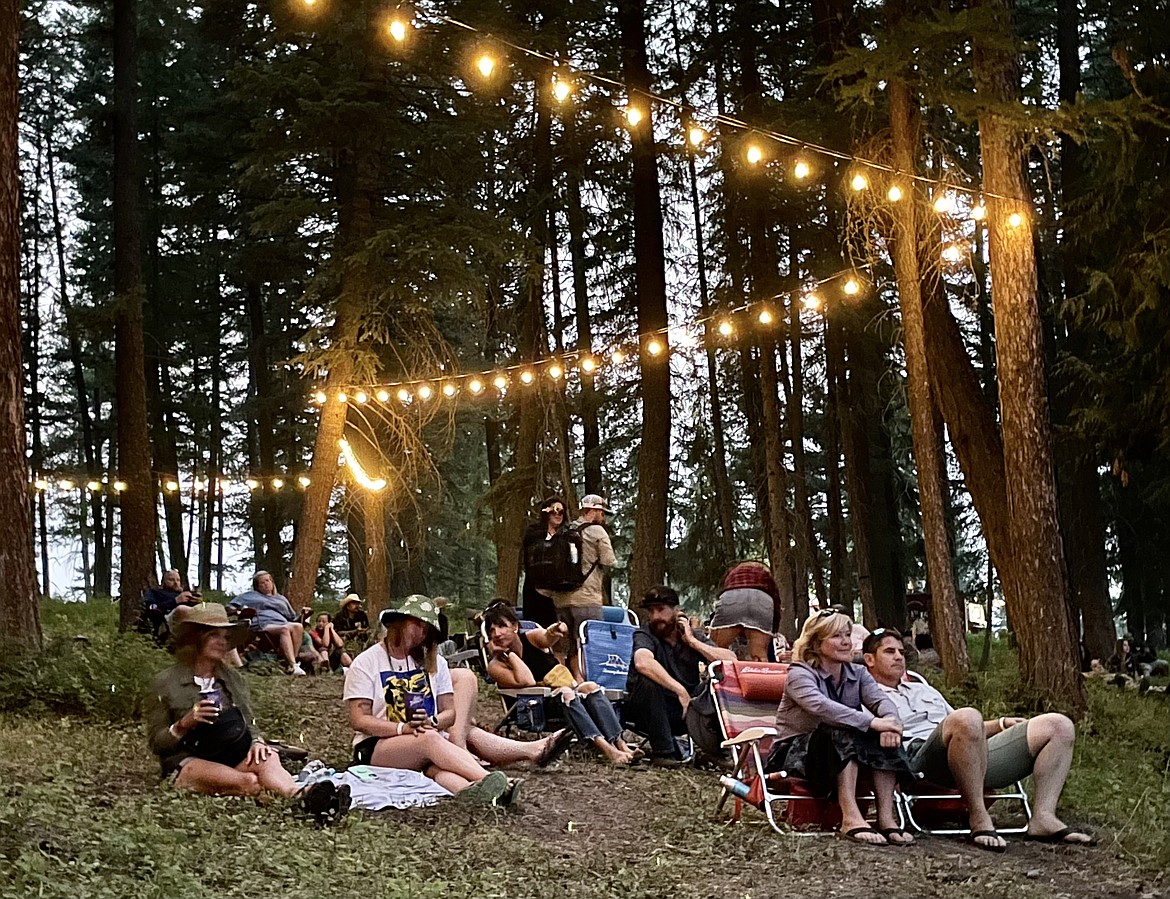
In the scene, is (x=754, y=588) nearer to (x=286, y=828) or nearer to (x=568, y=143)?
(x=286, y=828)

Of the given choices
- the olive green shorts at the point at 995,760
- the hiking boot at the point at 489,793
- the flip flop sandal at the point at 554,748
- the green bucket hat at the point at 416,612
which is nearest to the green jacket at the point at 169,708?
the green bucket hat at the point at 416,612

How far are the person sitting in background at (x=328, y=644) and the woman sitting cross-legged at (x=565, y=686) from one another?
17.7ft

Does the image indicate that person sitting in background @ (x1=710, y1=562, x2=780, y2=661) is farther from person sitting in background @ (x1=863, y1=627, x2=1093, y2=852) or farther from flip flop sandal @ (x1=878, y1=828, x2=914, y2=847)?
flip flop sandal @ (x1=878, y1=828, x2=914, y2=847)

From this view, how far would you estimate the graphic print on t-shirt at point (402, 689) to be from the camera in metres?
6.91

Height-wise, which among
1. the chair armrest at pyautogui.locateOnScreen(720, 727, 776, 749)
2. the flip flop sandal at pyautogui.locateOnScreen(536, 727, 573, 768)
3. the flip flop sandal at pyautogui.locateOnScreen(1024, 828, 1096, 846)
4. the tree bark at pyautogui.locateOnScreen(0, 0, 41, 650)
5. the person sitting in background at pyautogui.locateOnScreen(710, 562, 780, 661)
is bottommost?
the flip flop sandal at pyautogui.locateOnScreen(1024, 828, 1096, 846)

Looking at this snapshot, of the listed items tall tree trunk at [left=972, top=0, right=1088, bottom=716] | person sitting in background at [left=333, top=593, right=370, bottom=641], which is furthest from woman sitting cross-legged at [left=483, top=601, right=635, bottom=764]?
person sitting in background at [left=333, top=593, right=370, bottom=641]

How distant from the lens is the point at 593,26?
1702 centimetres

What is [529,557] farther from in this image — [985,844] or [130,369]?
[130,369]

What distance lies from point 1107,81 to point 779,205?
7978 millimetres

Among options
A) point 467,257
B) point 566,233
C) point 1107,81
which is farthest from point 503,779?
point 1107,81

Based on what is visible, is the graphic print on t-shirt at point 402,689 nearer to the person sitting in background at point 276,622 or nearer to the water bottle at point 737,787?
the water bottle at point 737,787

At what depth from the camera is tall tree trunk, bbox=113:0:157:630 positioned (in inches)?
597

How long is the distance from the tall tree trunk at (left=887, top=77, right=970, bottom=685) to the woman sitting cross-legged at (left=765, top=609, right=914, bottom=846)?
533 centimetres

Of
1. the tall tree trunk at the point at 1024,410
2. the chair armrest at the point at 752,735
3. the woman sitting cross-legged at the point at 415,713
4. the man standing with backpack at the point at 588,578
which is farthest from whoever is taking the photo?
the man standing with backpack at the point at 588,578
